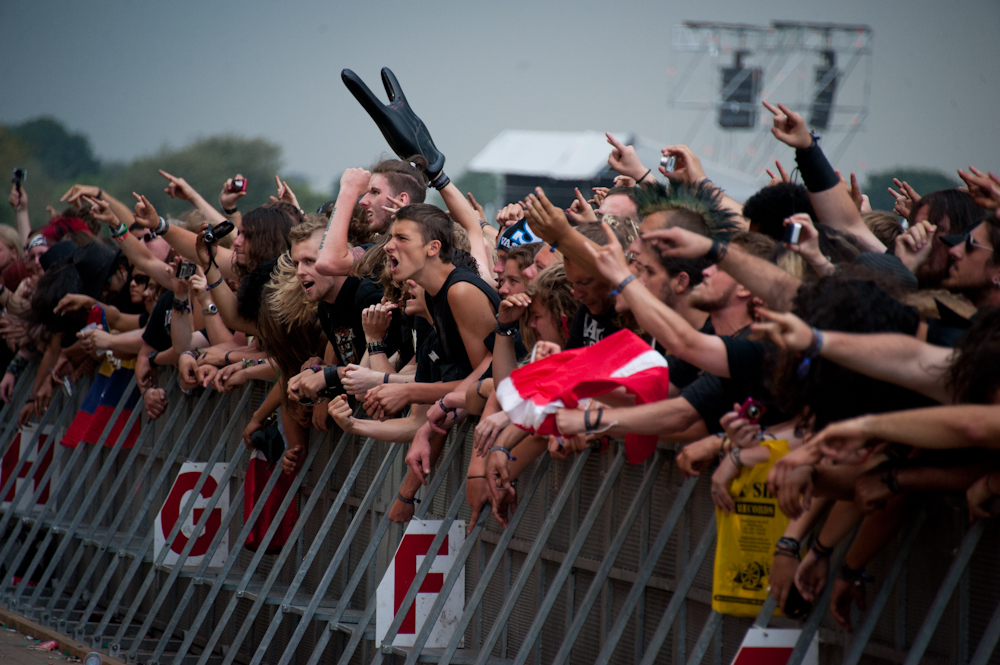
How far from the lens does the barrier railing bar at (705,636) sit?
3705 mm

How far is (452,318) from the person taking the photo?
5.52 metres

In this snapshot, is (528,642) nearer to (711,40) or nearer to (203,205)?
(203,205)

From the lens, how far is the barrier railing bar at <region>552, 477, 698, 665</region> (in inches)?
161

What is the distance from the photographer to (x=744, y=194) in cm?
2997

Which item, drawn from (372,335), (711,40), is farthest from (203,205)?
(711,40)

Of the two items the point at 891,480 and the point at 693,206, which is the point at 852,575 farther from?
the point at 693,206

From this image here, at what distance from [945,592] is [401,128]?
14.7 ft

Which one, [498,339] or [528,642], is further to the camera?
[498,339]

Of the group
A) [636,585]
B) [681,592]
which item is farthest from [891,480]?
[636,585]

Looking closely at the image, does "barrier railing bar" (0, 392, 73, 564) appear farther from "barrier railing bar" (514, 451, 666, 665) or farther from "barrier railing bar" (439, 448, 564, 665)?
"barrier railing bar" (514, 451, 666, 665)

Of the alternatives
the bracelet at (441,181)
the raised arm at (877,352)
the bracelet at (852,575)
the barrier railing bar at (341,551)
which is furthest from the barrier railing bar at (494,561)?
the bracelet at (441,181)

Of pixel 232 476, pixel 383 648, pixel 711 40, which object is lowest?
pixel 232 476

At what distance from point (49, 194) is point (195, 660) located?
2568 inches

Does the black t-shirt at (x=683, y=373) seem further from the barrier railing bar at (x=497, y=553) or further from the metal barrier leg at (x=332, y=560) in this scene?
the metal barrier leg at (x=332, y=560)
